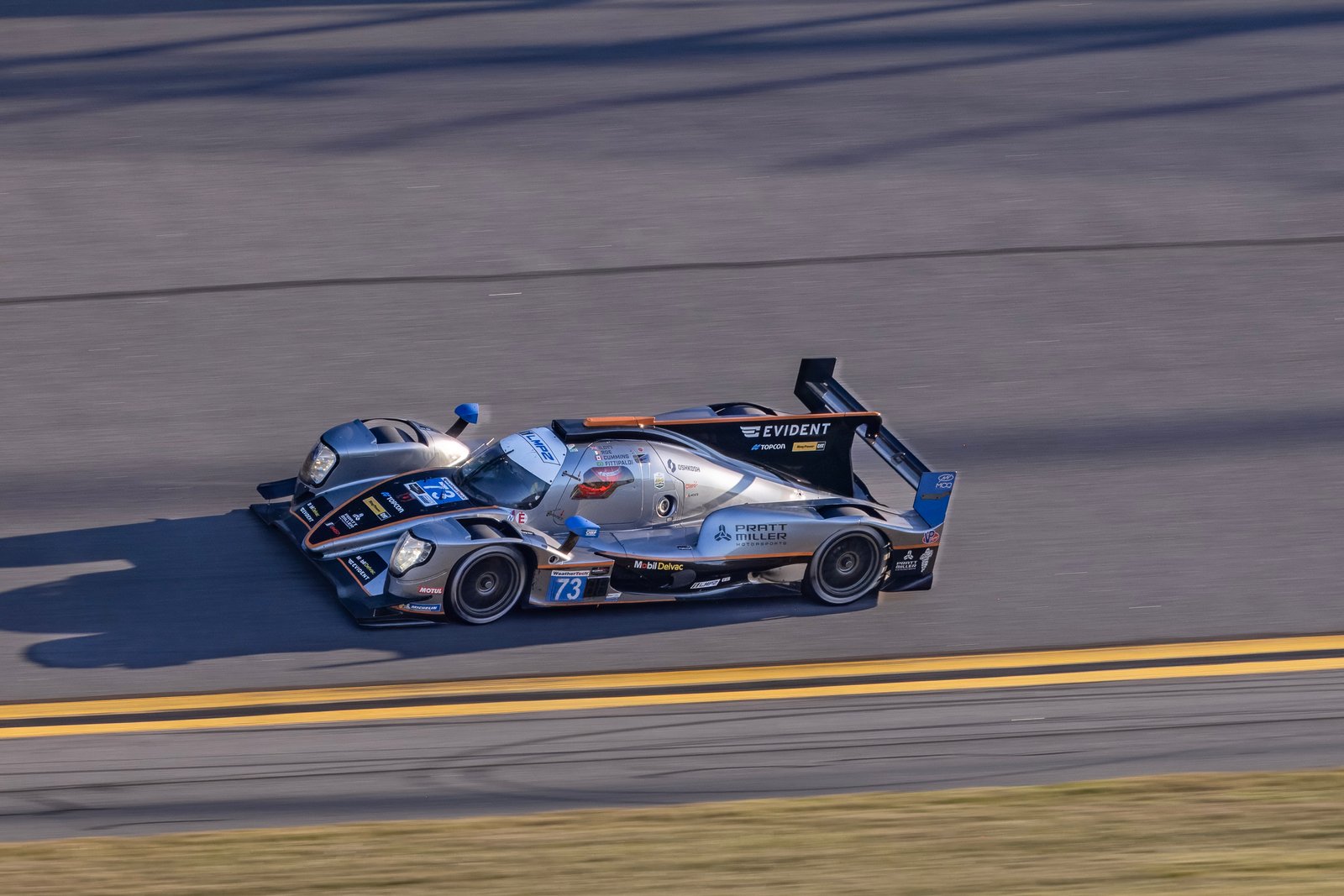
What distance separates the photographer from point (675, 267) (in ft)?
57.4

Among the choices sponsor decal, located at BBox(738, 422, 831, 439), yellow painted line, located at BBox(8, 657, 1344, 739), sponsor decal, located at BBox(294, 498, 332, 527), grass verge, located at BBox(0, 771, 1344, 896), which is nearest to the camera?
grass verge, located at BBox(0, 771, 1344, 896)

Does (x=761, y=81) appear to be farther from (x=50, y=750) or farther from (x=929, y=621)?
(x=50, y=750)

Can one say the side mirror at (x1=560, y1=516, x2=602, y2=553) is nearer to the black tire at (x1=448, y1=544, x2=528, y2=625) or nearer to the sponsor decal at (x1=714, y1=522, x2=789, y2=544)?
the black tire at (x1=448, y1=544, x2=528, y2=625)

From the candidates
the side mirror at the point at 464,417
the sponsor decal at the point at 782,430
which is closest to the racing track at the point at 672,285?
the sponsor decal at the point at 782,430

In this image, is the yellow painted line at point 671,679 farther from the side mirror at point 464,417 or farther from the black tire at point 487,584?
the side mirror at point 464,417

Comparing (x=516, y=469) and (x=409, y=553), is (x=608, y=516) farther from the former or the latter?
(x=409, y=553)

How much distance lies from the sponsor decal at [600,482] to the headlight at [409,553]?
1141 mm

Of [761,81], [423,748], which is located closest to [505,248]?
[761,81]

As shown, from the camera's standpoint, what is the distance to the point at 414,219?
18.1m

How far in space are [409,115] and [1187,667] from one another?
12940 millimetres

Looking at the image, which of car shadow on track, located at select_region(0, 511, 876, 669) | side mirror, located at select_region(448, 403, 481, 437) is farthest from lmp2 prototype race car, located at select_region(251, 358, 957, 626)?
side mirror, located at select_region(448, 403, 481, 437)

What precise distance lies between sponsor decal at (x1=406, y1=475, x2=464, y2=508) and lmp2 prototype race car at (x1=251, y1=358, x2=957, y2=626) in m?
0.01

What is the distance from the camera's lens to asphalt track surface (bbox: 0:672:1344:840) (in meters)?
8.97

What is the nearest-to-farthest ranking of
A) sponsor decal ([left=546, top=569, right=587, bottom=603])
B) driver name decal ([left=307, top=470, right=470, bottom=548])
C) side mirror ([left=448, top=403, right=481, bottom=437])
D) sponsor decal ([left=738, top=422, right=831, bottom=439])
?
1. sponsor decal ([left=546, top=569, right=587, bottom=603])
2. driver name decal ([left=307, top=470, right=470, bottom=548])
3. sponsor decal ([left=738, top=422, right=831, bottom=439])
4. side mirror ([left=448, top=403, right=481, bottom=437])
